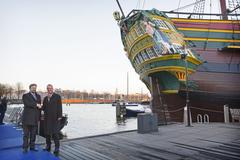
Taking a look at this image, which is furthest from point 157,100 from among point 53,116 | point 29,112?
point 29,112

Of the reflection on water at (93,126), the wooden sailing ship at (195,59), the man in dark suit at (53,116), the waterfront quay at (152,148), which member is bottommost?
the reflection on water at (93,126)

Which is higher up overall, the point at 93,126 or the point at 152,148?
the point at 152,148

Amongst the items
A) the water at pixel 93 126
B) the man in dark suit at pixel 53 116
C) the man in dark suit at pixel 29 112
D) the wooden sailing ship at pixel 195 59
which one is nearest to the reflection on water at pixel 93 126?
the water at pixel 93 126

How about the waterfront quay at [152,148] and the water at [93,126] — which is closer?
the waterfront quay at [152,148]

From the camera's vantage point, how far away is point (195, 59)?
14.2 m

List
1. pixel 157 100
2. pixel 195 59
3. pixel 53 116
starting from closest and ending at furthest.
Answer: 1. pixel 53 116
2. pixel 195 59
3. pixel 157 100

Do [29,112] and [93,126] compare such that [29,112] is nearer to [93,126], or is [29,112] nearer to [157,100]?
[157,100]

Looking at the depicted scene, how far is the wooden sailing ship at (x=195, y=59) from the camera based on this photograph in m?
14.2

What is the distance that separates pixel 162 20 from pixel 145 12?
120 cm

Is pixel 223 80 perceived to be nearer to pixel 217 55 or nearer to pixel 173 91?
pixel 217 55

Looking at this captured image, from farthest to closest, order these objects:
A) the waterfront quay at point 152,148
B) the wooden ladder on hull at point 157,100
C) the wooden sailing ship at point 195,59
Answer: the wooden ladder on hull at point 157,100 → the wooden sailing ship at point 195,59 → the waterfront quay at point 152,148

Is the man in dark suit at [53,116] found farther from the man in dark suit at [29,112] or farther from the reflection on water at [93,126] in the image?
the reflection on water at [93,126]

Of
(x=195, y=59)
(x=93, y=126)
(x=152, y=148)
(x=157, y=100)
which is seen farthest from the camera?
(x=93, y=126)

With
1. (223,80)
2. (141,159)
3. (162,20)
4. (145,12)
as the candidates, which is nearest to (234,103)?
(223,80)
